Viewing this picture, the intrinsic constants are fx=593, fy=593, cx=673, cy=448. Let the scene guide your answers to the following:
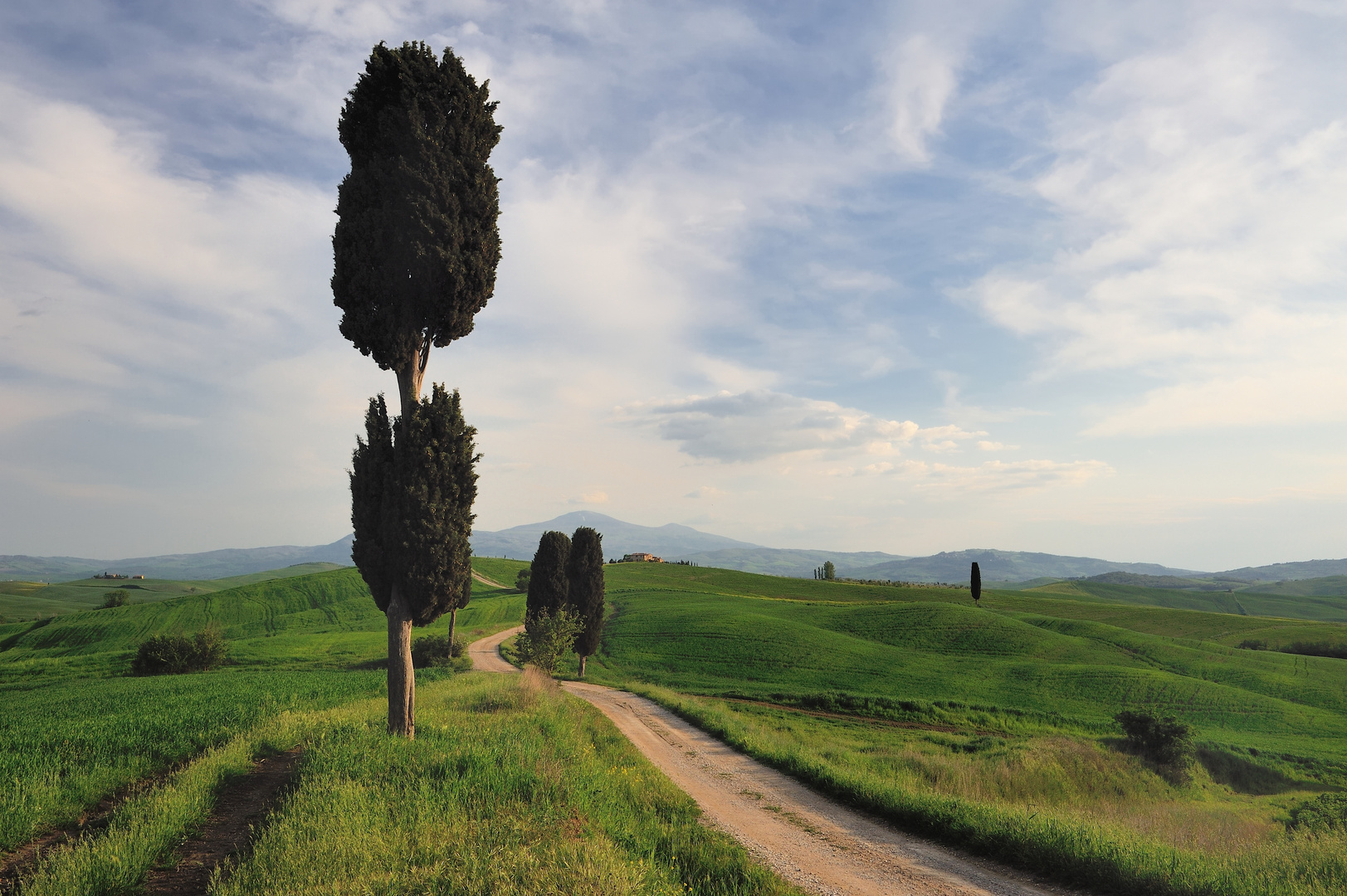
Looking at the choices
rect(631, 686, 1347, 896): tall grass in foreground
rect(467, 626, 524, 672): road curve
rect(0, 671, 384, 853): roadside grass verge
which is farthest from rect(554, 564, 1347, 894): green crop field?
rect(0, 671, 384, 853): roadside grass verge

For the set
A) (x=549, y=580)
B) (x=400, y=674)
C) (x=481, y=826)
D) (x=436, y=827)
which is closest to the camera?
(x=436, y=827)

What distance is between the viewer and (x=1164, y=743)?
94.5ft

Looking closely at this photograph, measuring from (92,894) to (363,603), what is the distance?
98.2 metres

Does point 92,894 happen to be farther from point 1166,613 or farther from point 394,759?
point 1166,613

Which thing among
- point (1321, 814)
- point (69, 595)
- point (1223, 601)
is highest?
point (1321, 814)

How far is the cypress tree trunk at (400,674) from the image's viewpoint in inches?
651

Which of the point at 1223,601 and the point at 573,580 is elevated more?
the point at 573,580

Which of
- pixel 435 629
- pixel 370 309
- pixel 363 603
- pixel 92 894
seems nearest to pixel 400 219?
pixel 370 309

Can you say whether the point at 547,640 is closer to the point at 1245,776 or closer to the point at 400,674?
the point at 400,674

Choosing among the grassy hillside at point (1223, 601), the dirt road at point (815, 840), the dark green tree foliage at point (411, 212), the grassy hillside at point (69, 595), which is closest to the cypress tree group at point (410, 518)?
the dark green tree foliage at point (411, 212)

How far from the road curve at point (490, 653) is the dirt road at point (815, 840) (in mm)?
29351

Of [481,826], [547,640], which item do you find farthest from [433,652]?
[481,826]

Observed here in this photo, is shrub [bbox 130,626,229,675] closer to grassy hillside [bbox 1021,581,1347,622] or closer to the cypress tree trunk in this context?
the cypress tree trunk

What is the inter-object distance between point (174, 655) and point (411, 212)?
1946 inches
